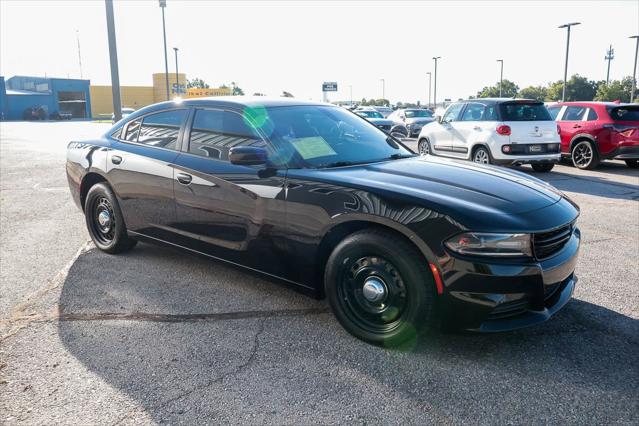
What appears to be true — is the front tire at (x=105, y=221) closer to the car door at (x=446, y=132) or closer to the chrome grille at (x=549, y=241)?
the chrome grille at (x=549, y=241)

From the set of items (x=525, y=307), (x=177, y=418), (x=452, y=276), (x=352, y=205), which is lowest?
(x=177, y=418)

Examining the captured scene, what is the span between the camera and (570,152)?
12.3 metres

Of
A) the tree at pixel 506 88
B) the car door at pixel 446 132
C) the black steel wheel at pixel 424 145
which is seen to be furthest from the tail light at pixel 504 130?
the tree at pixel 506 88

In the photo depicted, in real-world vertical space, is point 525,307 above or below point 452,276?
below

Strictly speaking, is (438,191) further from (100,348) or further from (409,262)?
(100,348)

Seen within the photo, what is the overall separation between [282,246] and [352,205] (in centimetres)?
63

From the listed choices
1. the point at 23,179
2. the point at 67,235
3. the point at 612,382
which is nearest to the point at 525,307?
the point at 612,382

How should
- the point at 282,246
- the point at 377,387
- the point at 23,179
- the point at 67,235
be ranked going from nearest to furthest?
the point at 377,387
the point at 282,246
the point at 67,235
the point at 23,179

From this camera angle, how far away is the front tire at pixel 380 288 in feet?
9.73

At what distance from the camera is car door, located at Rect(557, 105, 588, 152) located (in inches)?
472

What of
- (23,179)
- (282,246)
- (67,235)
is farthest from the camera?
(23,179)

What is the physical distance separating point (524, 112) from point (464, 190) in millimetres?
8230

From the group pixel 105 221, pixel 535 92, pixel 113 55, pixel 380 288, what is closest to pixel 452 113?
pixel 113 55

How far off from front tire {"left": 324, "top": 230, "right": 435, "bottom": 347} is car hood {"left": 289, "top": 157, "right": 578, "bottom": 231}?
1.01 feet
